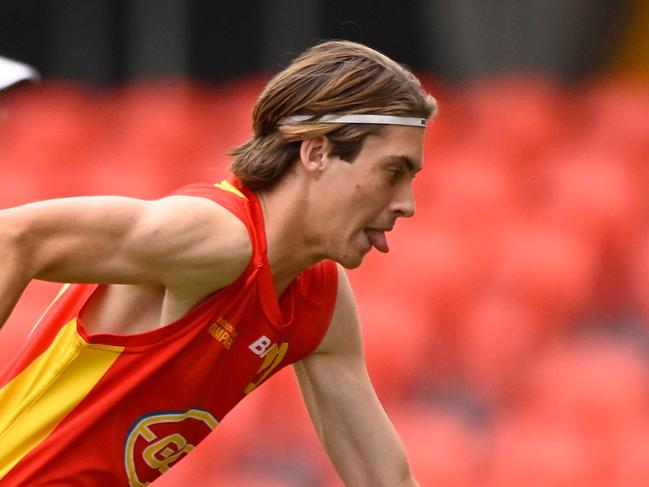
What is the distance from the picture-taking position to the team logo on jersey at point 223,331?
2818mm

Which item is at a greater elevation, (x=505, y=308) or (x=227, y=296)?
(x=227, y=296)

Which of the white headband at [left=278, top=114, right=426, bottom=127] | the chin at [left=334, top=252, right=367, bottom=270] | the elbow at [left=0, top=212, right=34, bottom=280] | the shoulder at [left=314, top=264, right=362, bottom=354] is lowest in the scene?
the shoulder at [left=314, top=264, right=362, bottom=354]

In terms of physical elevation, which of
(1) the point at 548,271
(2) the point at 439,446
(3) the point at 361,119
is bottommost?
(2) the point at 439,446

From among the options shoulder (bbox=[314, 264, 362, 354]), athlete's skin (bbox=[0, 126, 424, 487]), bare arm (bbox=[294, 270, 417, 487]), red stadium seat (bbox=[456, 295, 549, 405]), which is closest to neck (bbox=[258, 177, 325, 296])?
athlete's skin (bbox=[0, 126, 424, 487])

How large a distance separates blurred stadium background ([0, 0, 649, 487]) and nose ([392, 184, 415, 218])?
2327 millimetres

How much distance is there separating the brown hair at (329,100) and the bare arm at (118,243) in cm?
25

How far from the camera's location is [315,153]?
9.45ft

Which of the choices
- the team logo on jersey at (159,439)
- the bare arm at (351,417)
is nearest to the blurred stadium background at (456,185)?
the bare arm at (351,417)

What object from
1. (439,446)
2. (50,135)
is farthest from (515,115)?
(50,135)

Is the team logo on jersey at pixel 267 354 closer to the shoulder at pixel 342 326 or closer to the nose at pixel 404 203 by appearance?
the shoulder at pixel 342 326

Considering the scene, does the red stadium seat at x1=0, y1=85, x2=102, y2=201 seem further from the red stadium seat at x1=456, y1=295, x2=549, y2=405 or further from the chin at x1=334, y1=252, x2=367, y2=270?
the chin at x1=334, y1=252, x2=367, y2=270

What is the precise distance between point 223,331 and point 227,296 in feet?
0.27

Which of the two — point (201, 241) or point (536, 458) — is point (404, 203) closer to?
point (201, 241)

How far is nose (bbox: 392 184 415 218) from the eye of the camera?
290 centimetres
